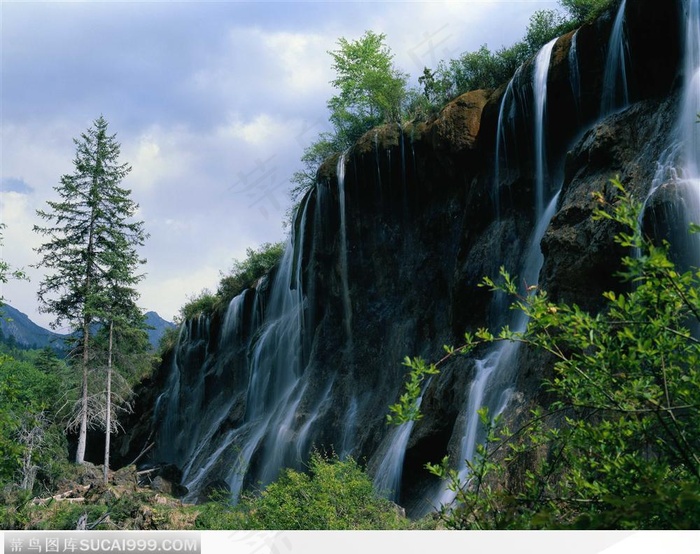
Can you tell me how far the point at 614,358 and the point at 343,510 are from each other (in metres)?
6.96

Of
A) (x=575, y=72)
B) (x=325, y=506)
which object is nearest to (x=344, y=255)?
(x=575, y=72)

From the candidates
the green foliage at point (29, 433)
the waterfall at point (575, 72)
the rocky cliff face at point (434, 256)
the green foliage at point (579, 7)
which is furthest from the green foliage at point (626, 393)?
the green foliage at point (579, 7)

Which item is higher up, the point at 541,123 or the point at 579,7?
the point at 579,7

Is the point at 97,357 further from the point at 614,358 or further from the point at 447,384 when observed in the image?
the point at 614,358

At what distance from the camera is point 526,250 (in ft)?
52.2

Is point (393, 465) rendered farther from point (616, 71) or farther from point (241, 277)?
point (241, 277)

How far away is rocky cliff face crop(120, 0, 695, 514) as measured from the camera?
12617mm

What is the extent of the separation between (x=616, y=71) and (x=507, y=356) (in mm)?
6624

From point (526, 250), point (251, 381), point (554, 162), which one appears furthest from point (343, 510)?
point (251, 381)

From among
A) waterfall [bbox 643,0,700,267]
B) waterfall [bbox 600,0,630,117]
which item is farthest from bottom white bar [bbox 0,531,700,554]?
waterfall [bbox 600,0,630,117]

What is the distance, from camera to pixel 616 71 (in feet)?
47.8

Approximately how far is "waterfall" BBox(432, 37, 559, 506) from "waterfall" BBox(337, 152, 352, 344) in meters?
8.26

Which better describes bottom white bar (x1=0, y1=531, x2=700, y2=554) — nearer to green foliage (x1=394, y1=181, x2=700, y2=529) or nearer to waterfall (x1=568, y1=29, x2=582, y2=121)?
green foliage (x1=394, y1=181, x2=700, y2=529)

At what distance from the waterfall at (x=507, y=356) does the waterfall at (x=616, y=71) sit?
167cm
